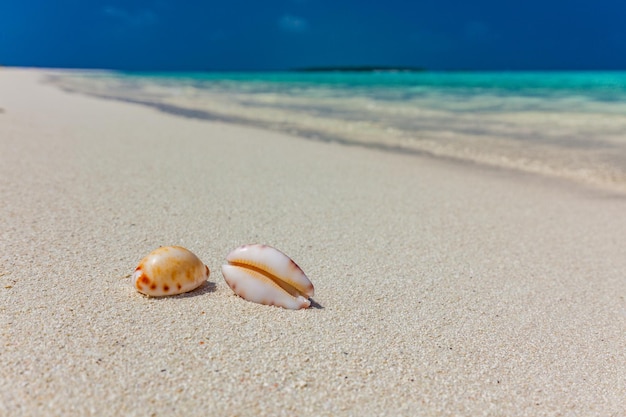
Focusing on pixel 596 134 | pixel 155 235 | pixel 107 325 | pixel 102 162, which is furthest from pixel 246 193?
pixel 596 134

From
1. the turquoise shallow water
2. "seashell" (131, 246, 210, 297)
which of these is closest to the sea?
the turquoise shallow water

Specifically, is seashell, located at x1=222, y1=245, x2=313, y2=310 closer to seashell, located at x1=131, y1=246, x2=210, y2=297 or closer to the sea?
seashell, located at x1=131, y1=246, x2=210, y2=297

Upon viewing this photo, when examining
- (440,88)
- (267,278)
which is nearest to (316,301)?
(267,278)

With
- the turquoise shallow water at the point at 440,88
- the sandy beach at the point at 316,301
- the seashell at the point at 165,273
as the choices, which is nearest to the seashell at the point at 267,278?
the sandy beach at the point at 316,301

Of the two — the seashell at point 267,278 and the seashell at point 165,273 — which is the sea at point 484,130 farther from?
the seashell at point 165,273

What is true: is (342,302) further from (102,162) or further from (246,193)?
(102,162)

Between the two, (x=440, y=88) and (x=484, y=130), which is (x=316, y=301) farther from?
(x=440, y=88)
